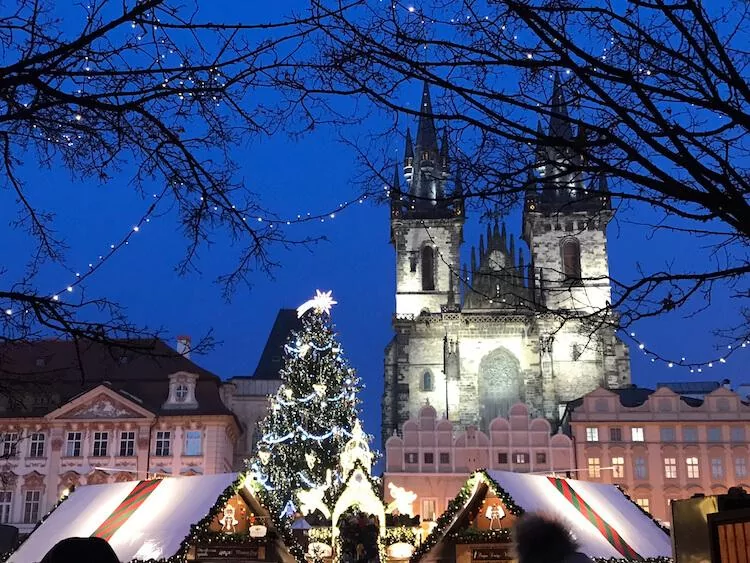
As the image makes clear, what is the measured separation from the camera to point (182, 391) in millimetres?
41250

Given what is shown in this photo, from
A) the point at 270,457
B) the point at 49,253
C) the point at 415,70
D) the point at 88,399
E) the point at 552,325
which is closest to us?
the point at 415,70

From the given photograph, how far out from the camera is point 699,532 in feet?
17.8

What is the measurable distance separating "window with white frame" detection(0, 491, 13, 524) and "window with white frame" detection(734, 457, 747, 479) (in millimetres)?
30566

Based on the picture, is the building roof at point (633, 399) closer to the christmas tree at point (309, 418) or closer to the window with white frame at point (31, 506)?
the christmas tree at point (309, 418)

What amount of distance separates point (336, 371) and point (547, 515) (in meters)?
29.6

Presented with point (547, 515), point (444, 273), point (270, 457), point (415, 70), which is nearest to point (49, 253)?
point (415, 70)

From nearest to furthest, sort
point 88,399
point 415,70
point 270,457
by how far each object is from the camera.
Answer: point 415,70 < point 270,457 < point 88,399

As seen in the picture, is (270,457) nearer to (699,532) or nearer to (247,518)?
(247,518)

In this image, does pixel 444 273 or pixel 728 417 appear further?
pixel 444 273

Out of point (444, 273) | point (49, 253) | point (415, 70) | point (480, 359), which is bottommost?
point (49, 253)

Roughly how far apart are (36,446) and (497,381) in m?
23.8

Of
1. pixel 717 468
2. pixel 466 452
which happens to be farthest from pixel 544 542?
pixel 717 468

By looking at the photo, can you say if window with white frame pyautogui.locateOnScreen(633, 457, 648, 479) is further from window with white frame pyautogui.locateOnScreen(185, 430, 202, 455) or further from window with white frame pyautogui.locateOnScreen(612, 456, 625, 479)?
window with white frame pyautogui.locateOnScreen(185, 430, 202, 455)

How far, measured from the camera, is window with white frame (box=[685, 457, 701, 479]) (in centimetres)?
3944
